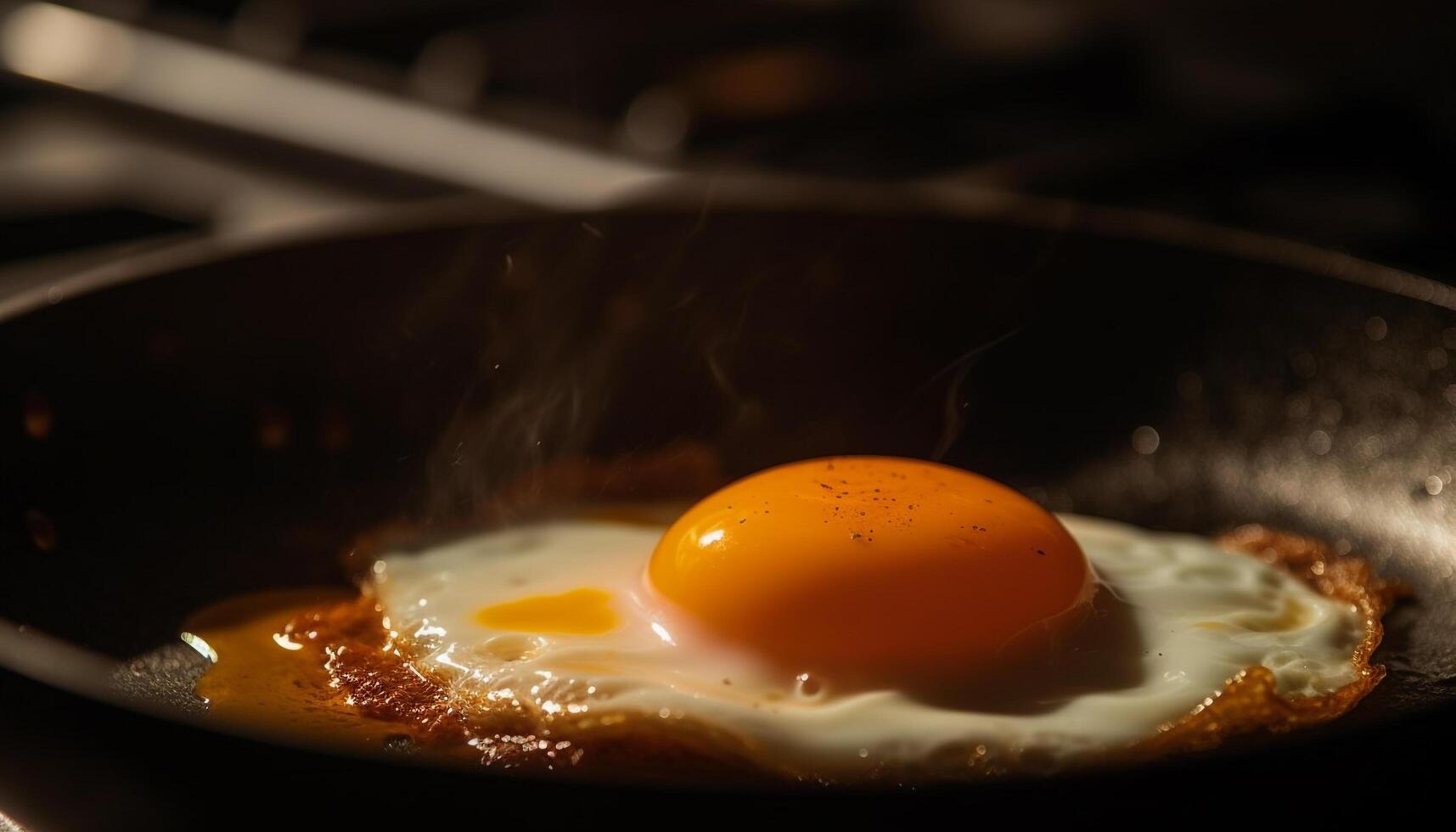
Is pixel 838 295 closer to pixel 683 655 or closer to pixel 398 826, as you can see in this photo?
pixel 683 655

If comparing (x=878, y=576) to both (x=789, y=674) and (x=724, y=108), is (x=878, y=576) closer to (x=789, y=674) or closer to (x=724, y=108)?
(x=789, y=674)

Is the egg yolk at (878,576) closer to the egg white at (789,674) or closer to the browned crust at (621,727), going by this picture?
the egg white at (789,674)

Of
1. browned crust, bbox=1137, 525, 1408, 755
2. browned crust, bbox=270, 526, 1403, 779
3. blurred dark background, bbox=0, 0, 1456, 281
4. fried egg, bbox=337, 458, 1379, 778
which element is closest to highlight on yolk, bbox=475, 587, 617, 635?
fried egg, bbox=337, 458, 1379, 778

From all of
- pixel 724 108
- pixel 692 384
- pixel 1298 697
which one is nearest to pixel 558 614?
pixel 692 384

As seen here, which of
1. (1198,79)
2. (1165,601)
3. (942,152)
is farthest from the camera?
(1198,79)

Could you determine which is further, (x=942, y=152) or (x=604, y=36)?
(x=604, y=36)

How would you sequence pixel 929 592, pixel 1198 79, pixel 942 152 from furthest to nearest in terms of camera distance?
pixel 1198 79 < pixel 942 152 < pixel 929 592

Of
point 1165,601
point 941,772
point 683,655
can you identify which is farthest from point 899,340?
point 941,772

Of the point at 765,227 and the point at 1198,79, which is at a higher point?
the point at 1198,79
